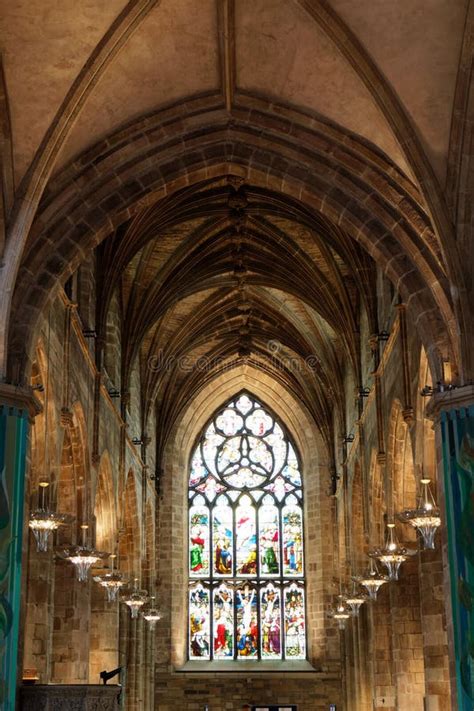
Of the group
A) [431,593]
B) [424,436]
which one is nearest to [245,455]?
[431,593]

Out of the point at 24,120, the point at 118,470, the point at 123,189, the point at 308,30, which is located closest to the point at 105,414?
the point at 118,470

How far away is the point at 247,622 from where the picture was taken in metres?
31.7

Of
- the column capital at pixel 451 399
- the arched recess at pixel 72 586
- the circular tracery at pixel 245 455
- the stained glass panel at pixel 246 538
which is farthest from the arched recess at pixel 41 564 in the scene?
the circular tracery at pixel 245 455

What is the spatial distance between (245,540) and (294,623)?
3009 mm

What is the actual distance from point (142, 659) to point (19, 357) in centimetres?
1592

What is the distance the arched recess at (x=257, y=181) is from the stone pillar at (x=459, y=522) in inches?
51.2

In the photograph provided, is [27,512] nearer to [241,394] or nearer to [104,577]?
[104,577]

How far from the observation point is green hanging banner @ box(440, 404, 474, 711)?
498 inches

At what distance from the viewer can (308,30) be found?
1391 centimetres

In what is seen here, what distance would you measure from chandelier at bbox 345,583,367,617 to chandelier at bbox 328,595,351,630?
0.44 metres

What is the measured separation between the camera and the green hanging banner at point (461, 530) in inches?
498

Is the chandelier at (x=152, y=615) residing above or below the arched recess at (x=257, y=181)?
below

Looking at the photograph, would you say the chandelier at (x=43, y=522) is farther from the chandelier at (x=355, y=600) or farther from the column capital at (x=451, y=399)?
the chandelier at (x=355, y=600)

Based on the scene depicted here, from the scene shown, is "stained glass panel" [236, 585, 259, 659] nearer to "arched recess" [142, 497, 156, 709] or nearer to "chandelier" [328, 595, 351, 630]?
"arched recess" [142, 497, 156, 709]
